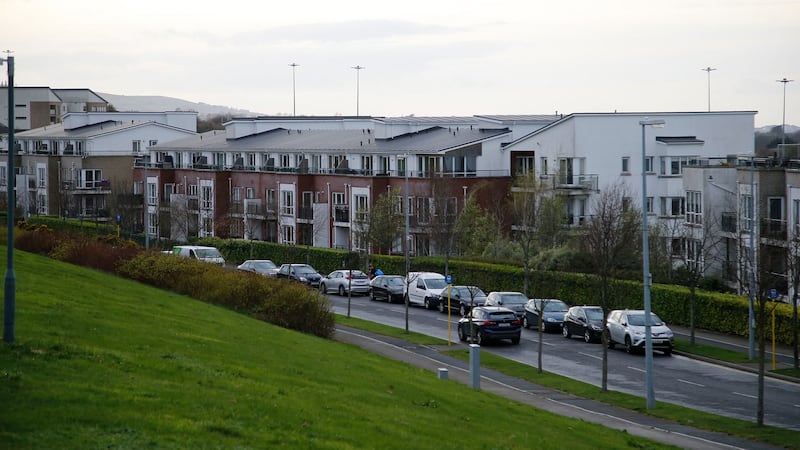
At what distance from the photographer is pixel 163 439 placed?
1439 cm

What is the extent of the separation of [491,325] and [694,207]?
21928mm

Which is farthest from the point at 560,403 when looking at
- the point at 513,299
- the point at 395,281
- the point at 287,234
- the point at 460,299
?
the point at 287,234

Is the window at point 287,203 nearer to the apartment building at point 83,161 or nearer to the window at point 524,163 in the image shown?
the apartment building at point 83,161

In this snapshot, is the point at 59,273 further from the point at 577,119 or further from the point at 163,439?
the point at 577,119

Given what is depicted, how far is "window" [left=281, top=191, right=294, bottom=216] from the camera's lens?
284 feet

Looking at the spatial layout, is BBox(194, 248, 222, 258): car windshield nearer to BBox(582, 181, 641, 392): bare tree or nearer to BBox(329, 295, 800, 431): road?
BBox(329, 295, 800, 431): road

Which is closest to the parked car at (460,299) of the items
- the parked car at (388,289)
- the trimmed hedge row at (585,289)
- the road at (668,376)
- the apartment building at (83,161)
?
the road at (668,376)

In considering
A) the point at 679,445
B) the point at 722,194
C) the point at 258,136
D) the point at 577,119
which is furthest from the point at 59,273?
the point at 258,136

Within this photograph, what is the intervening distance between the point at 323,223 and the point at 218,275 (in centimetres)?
4333

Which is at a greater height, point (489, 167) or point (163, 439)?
point (489, 167)

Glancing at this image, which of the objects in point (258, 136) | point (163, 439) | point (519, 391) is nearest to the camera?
point (163, 439)

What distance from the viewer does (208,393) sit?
1753cm

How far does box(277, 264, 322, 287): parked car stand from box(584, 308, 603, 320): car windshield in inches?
817

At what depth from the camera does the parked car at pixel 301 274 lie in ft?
203
